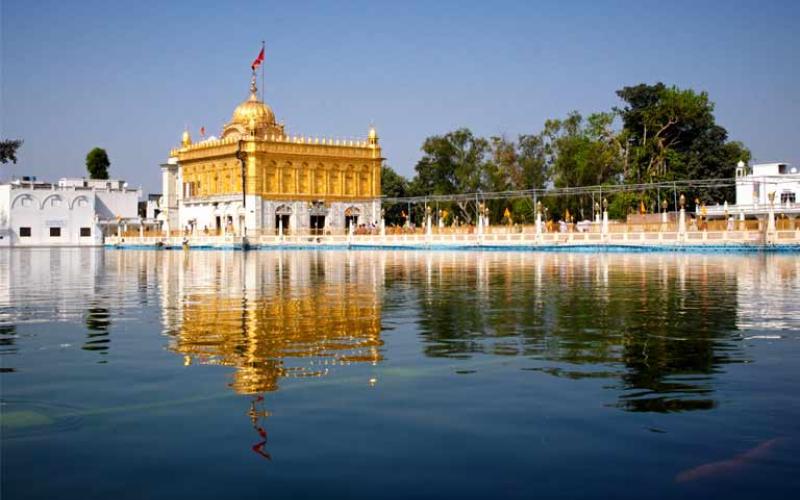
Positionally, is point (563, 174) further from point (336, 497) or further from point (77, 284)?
point (336, 497)

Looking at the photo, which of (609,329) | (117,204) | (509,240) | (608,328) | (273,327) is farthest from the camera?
(117,204)

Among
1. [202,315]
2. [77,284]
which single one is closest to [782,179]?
[77,284]

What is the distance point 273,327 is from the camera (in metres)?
11.2

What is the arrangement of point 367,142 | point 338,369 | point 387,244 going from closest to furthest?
point 338,369 → point 387,244 → point 367,142

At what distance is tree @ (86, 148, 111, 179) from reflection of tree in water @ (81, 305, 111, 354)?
334 ft

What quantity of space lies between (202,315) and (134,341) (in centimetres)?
274

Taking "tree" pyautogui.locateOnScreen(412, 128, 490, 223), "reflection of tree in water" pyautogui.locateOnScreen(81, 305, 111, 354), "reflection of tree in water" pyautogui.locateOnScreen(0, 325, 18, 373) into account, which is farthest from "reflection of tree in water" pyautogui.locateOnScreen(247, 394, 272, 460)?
"tree" pyautogui.locateOnScreen(412, 128, 490, 223)

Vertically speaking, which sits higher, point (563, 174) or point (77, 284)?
point (563, 174)

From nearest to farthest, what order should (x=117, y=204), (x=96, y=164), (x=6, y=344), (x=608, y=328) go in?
(x=6, y=344) < (x=608, y=328) < (x=117, y=204) < (x=96, y=164)

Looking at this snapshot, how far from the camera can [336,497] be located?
4578 millimetres

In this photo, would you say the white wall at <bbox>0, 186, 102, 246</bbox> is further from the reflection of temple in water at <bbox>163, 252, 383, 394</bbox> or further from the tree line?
the reflection of temple in water at <bbox>163, 252, 383, 394</bbox>

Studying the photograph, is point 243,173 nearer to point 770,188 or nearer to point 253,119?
point 253,119

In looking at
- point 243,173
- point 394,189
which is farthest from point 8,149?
point 394,189

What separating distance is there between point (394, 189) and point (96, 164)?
128 feet
